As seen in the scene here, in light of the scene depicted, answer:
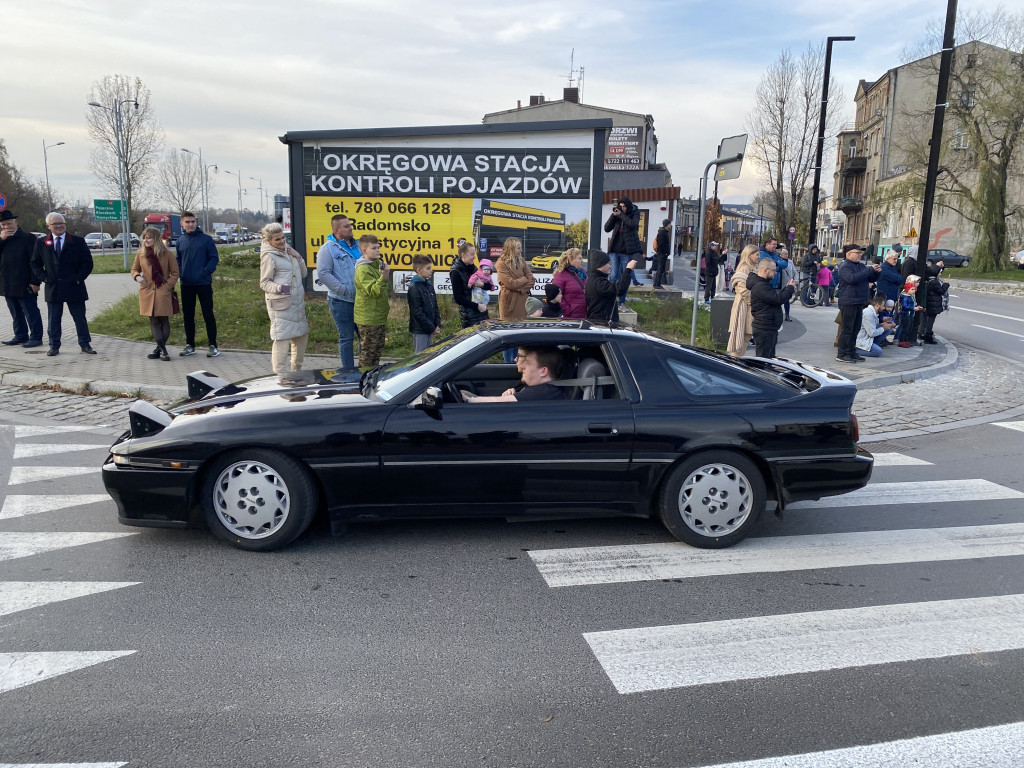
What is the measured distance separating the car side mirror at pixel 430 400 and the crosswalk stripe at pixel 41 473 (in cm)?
338

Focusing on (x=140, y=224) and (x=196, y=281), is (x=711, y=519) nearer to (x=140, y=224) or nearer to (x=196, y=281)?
(x=196, y=281)

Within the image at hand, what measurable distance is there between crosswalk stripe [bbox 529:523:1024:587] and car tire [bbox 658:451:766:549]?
13 cm

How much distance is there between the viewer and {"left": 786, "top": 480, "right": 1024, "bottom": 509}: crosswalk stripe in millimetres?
5832

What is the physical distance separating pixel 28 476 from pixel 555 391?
4358mm

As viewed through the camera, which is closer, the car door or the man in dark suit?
the car door

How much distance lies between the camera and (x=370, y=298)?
9070 mm

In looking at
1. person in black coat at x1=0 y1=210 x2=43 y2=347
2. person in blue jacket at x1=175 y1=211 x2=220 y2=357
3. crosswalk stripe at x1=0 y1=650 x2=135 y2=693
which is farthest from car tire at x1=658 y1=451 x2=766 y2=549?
person in black coat at x1=0 y1=210 x2=43 y2=347

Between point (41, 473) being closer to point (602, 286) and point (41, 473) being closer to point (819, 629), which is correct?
point (819, 629)

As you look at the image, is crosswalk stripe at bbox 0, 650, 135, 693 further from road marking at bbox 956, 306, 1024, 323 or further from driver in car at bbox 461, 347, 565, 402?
road marking at bbox 956, 306, 1024, 323

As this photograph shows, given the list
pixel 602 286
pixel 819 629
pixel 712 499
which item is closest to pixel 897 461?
pixel 712 499

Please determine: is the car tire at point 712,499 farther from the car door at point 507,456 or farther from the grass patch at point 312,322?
the grass patch at point 312,322

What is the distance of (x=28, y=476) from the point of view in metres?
6.09

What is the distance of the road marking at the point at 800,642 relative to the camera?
11.1ft

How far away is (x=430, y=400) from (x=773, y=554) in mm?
2343
